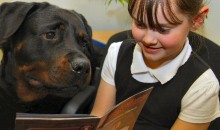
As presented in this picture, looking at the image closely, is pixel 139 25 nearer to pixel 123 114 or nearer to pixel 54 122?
pixel 123 114

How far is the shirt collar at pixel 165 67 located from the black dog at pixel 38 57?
7.5 inches

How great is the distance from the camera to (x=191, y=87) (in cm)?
112

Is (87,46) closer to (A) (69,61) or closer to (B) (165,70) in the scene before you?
(A) (69,61)

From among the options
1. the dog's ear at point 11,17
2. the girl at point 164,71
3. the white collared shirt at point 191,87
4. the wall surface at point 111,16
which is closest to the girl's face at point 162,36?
the girl at point 164,71

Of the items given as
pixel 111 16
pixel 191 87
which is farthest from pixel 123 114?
pixel 111 16

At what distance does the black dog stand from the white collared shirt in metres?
0.21

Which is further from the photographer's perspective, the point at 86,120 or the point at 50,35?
the point at 50,35

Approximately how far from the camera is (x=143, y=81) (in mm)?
1219

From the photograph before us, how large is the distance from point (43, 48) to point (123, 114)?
50cm

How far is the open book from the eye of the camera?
675mm

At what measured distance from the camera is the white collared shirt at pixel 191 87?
43.4 inches

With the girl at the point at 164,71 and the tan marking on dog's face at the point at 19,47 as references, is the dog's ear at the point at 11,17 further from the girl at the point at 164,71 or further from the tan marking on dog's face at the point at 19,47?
the girl at the point at 164,71

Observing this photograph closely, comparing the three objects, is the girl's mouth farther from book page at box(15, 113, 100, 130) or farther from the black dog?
book page at box(15, 113, 100, 130)

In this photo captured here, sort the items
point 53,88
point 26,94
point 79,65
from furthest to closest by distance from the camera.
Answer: point 26,94
point 53,88
point 79,65
